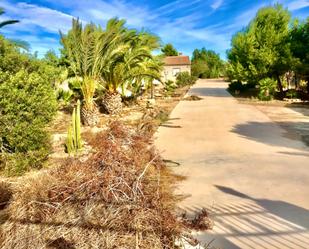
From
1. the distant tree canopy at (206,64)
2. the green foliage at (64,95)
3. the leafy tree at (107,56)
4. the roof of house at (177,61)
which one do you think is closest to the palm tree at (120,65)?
the leafy tree at (107,56)

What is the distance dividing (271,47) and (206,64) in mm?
54200

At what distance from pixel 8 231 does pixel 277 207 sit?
13.9 feet

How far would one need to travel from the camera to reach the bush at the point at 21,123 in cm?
717

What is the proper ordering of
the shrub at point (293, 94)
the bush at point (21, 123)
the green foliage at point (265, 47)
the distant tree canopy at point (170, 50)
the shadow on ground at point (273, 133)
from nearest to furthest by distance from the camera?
the bush at point (21, 123) → the shadow on ground at point (273, 133) → the green foliage at point (265, 47) → the shrub at point (293, 94) → the distant tree canopy at point (170, 50)

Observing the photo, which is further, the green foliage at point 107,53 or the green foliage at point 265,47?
the green foliage at point 265,47

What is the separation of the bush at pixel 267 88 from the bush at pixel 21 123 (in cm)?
1690

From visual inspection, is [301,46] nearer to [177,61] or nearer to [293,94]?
[293,94]

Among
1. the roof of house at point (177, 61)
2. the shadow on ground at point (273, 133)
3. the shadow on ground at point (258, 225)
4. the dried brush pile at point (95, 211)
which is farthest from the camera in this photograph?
the roof of house at point (177, 61)

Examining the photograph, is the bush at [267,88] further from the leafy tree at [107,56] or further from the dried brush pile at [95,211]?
the dried brush pile at [95,211]

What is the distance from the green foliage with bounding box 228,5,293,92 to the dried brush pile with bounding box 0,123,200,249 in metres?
17.3

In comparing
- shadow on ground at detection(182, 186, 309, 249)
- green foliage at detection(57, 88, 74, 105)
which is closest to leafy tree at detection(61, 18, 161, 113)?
green foliage at detection(57, 88, 74, 105)

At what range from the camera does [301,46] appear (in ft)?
61.3

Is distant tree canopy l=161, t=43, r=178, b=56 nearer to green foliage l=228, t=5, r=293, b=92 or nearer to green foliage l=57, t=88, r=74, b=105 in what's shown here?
green foliage l=228, t=5, r=293, b=92

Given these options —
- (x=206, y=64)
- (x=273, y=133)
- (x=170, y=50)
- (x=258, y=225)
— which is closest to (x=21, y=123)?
(x=258, y=225)
